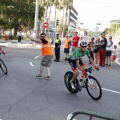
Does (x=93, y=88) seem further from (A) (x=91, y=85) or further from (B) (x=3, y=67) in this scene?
(B) (x=3, y=67)

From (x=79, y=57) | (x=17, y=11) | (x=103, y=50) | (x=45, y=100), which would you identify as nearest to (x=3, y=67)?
(x=79, y=57)

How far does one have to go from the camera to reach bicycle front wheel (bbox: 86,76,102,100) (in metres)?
8.21

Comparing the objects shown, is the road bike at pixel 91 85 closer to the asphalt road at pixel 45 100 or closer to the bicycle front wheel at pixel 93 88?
the bicycle front wheel at pixel 93 88

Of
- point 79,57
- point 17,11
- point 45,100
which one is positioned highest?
point 17,11

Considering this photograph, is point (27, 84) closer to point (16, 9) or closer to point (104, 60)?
point (104, 60)

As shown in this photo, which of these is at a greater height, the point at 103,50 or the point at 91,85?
the point at 103,50

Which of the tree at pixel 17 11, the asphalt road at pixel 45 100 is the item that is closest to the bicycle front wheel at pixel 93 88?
the asphalt road at pixel 45 100

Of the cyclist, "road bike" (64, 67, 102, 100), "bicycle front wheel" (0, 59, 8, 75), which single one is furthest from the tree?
"road bike" (64, 67, 102, 100)

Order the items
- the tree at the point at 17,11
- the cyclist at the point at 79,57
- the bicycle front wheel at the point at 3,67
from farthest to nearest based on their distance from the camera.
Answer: the tree at the point at 17,11 → the bicycle front wheel at the point at 3,67 → the cyclist at the point at 79,57

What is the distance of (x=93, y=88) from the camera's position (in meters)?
8.35

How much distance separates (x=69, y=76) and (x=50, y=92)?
30.5 inches

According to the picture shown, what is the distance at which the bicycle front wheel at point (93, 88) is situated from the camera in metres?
8.21

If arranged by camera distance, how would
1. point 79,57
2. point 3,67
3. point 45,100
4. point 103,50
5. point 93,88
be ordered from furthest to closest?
point 103,50, point 3,67, point 79,57, point 93,88, point 45,100

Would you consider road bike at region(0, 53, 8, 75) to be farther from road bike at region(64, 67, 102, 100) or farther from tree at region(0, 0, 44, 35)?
tree at region(0, 0, 44, 35)
